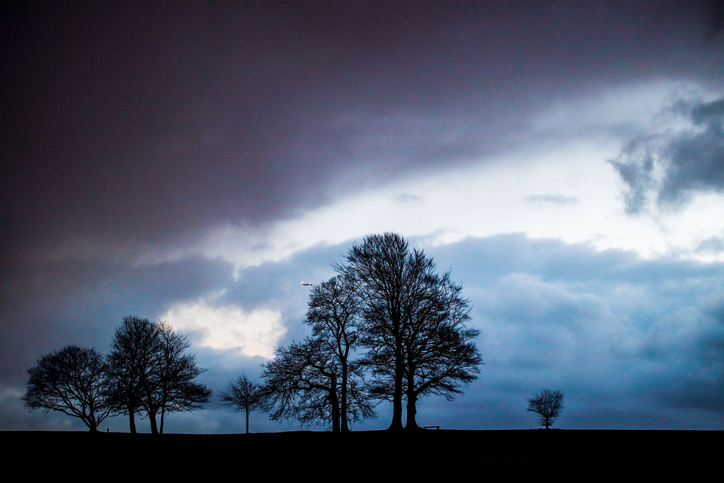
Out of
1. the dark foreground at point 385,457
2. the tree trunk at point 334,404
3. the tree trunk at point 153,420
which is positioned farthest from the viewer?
the tree trunk at point 153,420

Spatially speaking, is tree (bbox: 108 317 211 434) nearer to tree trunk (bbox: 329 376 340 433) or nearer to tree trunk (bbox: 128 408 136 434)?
tree trunk (bbox: 128 408 136 434)

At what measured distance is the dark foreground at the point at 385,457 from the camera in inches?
628

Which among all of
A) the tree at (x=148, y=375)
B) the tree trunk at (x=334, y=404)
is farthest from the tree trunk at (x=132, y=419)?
the tree trunk at (x=334, y=404)

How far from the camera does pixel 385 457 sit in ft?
64.0

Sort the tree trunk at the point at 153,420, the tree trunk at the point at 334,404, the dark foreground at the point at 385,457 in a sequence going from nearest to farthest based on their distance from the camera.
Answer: the dark foreground at the point at 385,457 → the tree trunk at the point at 334,404 → the tree trunk at the point at 153,420

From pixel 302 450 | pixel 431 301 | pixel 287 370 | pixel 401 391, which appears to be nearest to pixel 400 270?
pixel 431 301

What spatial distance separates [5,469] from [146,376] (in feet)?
72.8

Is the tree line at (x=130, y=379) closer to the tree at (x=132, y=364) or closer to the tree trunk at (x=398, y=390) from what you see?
the tree at (x=132, y=364)

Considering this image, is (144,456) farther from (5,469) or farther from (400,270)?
(400,270)

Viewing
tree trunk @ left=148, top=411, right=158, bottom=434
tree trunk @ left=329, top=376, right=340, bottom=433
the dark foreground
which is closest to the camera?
the dark foreground

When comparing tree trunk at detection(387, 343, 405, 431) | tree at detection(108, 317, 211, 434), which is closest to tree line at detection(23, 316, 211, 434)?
tree at detection(108, 317, 211, 434)

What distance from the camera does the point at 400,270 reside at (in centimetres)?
3025

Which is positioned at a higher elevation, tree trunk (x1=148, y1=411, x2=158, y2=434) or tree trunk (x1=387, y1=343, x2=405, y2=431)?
tree trunk (x1=387, y1=343, x2=405, y2=431)

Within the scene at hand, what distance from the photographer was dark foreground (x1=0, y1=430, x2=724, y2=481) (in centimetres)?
1595
